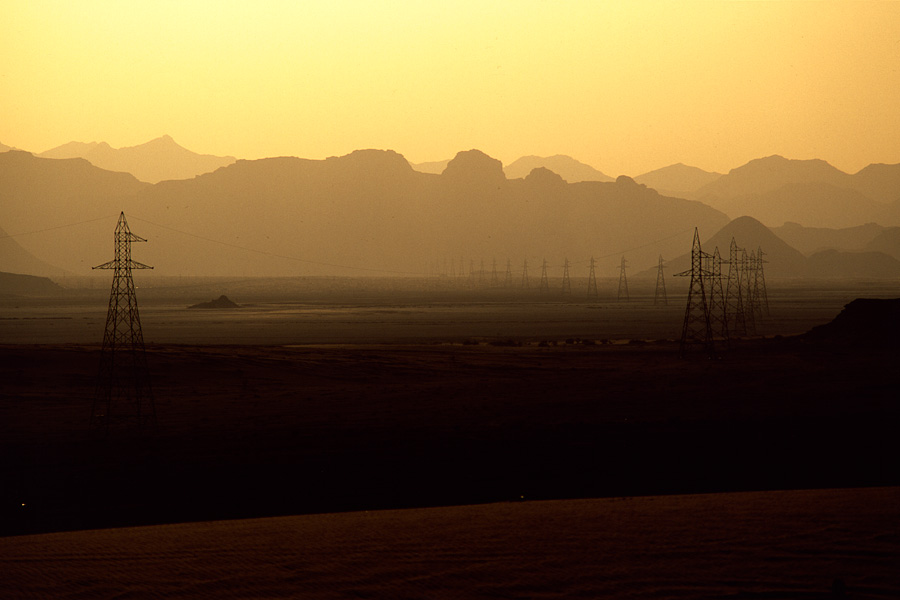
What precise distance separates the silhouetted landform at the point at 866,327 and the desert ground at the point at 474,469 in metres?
4.86

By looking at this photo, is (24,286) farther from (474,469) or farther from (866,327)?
(474,469)

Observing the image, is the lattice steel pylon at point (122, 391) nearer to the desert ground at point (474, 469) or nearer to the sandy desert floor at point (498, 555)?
the desert ground at point (474, 469)

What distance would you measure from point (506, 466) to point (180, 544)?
26.4 feet

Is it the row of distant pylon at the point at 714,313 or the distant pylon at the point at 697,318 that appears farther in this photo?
the row of distant pylon at the point at 714,313

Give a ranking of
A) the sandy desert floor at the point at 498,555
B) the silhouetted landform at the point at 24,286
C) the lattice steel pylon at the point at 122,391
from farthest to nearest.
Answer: the silhouetted landform at the point at 24,286 → the lattice steel pylon at the point at 122,391 → the sandy desert floor at the point at 498,555

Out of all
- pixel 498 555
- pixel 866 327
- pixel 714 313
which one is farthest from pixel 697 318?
pixel 498 555

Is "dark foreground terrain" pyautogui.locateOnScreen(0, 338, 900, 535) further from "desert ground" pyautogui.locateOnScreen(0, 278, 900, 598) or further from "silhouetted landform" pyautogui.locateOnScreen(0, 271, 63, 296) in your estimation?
"silhouetted landform" pyautogui.locateOnScreen(0, 271, 63, 296)

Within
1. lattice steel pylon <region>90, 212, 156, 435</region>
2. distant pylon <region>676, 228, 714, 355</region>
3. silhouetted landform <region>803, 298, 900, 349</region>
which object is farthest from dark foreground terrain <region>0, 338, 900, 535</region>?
silhouetted landform <region>803, 298, 900, 349</region>

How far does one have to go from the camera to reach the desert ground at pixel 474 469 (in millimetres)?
11484

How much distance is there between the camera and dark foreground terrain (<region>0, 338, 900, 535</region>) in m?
16.5

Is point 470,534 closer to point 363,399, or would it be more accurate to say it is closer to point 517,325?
point 363,399

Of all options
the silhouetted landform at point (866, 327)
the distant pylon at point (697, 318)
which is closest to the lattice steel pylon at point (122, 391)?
the distant pylon at point (697, 318)

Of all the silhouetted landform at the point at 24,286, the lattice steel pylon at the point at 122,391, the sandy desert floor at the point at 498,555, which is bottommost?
the sandy desert floor at the point at 498,555

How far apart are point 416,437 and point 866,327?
34.3 m
